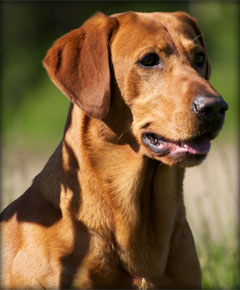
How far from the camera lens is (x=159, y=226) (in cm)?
373

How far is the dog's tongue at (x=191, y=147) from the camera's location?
3504 millimetres

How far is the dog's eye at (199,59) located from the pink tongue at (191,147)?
658 mm

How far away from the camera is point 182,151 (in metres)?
3.50

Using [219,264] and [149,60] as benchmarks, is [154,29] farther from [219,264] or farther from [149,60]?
[219,264]

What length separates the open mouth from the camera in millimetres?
3498

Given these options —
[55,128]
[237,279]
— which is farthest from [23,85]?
[237,279]

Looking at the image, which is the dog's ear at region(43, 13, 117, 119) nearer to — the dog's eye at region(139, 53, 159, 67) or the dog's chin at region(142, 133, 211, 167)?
the dog's eye at region(139, 53, 159, 67)

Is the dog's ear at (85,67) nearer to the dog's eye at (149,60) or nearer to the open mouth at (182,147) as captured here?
the dog's eye at (149,60)

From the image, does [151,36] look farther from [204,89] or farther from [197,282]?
[197,282]

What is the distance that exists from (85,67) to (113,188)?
79cm

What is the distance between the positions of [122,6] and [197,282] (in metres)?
16.7

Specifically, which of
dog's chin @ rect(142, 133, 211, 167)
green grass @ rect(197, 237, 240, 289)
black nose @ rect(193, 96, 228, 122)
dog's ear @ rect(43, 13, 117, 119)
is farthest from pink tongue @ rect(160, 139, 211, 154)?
green grass @ rect(197, 237, 240, 289)

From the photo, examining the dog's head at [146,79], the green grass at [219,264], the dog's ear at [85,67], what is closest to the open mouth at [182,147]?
the dog's head at [146,79]

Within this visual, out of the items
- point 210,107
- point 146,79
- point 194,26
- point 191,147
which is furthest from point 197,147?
point 194,26
